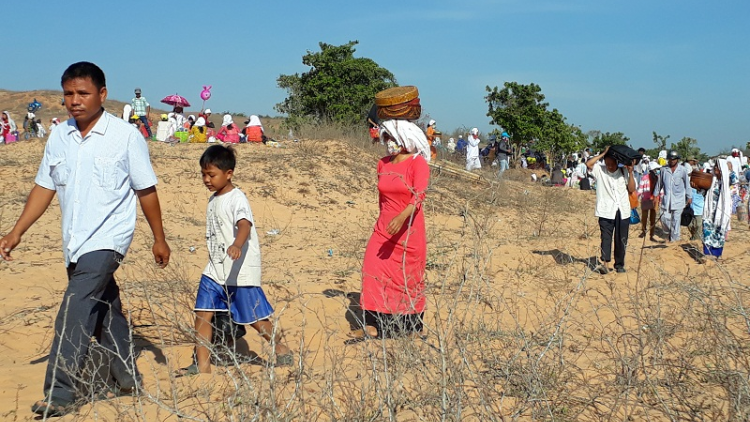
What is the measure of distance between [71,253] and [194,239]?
629 cm

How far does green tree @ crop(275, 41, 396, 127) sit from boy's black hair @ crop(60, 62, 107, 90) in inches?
784

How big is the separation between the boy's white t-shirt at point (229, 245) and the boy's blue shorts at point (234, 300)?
0.04 metres

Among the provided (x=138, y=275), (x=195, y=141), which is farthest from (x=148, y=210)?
(x=195, y=141)

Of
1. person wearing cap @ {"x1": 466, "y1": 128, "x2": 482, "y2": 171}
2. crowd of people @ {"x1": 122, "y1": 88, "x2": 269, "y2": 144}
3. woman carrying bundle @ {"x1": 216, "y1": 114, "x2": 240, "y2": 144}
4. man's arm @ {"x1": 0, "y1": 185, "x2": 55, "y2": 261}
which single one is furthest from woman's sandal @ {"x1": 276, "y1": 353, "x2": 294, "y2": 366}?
person wearing cap @ {"x1": 466, "y1": 128, "x2": 482, "y2": 171}

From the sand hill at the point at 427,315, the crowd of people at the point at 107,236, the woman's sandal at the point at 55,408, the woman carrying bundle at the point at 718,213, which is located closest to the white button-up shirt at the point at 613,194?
the sand hill at the point at 427,315

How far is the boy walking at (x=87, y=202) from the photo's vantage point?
347 cm

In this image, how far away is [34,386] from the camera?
3994mm

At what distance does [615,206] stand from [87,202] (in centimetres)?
604

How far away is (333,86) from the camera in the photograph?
23984 millimetres

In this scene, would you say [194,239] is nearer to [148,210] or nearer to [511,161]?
[148,210]

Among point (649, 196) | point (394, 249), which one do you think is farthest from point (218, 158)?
point (649, 196)

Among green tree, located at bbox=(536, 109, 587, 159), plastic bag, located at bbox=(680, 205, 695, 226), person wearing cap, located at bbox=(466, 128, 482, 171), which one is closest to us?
plastic bag, located at bbox=(680, 205, 695, 226)

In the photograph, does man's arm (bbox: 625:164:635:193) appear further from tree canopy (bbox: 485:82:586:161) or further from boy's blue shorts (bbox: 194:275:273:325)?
tree canopy (bbox: 485:82:586:161)

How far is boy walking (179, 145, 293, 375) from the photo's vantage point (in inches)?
168
